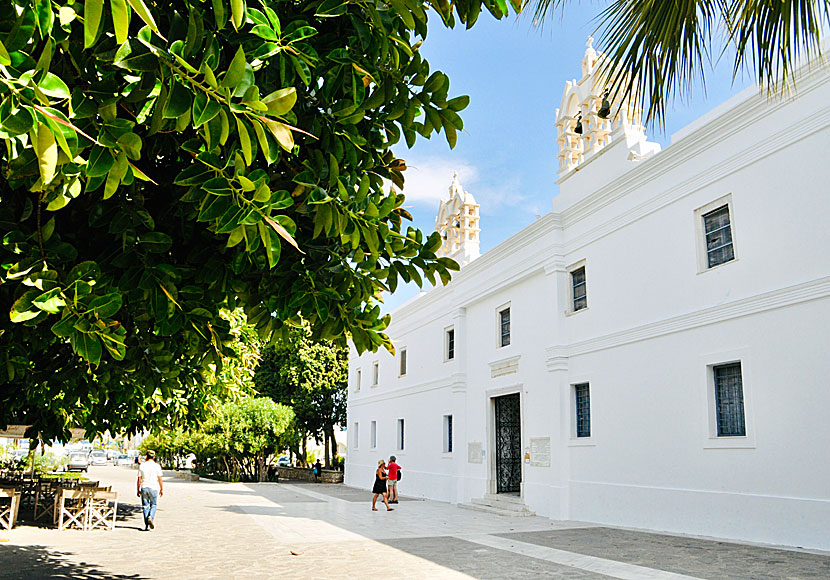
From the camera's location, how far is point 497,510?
19.1 m

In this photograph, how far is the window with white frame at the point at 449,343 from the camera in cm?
2497

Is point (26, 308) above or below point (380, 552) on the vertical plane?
above

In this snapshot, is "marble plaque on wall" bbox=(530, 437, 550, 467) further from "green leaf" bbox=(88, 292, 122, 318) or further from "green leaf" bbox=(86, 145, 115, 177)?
"green leaf" bbox=(86, 145, 115, 177)

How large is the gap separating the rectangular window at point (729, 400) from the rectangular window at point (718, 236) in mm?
2090

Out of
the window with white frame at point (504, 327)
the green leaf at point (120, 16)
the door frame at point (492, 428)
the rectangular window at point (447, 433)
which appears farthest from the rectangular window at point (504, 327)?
the green leaf at point (120, 16)

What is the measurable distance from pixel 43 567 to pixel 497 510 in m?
12.1

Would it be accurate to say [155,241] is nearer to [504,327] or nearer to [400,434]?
[504,327]

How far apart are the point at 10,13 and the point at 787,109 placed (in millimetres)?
13064

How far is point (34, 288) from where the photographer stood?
9.64ft

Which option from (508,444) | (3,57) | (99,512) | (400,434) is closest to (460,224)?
(508,444)

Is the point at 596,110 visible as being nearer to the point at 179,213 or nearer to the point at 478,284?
the point at 478,284

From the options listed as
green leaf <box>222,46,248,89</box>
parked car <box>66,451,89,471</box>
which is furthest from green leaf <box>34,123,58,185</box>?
parked car <box>66,451,89,471</box>

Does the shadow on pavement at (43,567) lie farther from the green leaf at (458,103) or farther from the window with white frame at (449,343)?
the window with white frame at (449,343)

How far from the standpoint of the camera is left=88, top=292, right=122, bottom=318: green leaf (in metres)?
2.81
